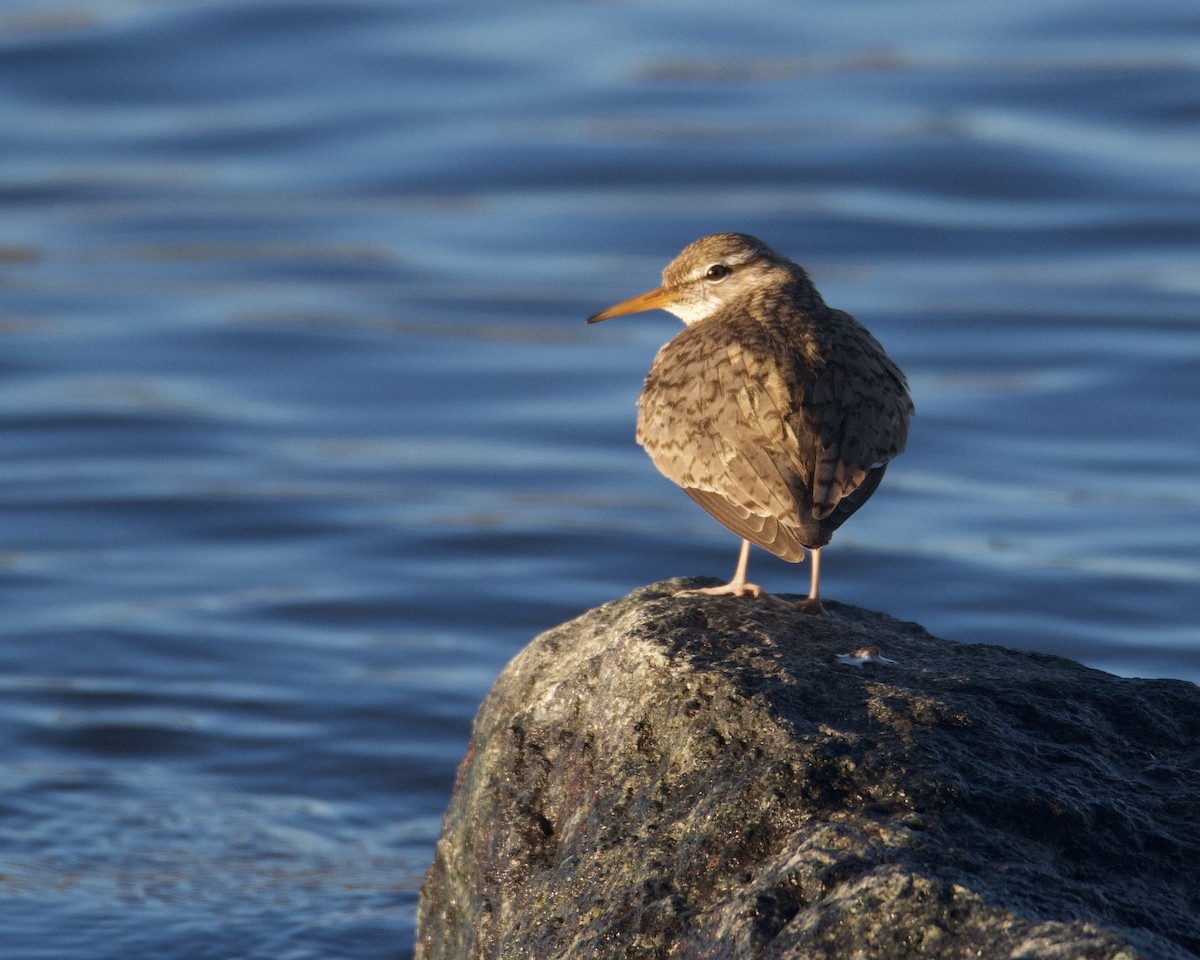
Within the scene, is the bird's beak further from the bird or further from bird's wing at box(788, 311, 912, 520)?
bird's wing at box(788, 311, 912, 520)

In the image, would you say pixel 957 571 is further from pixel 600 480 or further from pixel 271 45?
pixel 271 45

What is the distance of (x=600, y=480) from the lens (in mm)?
13195

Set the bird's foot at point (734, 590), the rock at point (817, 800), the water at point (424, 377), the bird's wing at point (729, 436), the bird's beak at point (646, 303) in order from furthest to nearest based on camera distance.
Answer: the water at point (424, 377) → the bird's beak at point (646, 303) → the bird's foot at point (734, 590) → the bird's wing at point (729, 436) → the rock at point (817, 800)

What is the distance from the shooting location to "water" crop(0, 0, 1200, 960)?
959 cm

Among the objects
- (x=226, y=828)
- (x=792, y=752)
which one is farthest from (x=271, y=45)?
(x=792, y=752)

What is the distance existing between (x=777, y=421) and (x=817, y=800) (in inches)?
73.6

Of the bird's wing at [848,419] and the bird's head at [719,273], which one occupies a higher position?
the bird's head at [719,273]

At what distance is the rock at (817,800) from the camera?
388cm

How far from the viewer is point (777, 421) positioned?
592 centimetres

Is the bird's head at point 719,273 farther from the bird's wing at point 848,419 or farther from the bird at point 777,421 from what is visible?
the bird's wing at point 848,419

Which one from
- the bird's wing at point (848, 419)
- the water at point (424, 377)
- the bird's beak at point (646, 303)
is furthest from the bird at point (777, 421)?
the water at point (424, 377)

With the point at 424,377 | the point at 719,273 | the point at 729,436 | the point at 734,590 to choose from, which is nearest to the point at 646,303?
the point at 719,273

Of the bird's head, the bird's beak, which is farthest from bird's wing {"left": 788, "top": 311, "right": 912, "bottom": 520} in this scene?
the bird's beak

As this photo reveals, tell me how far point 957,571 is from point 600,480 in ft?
9.31
